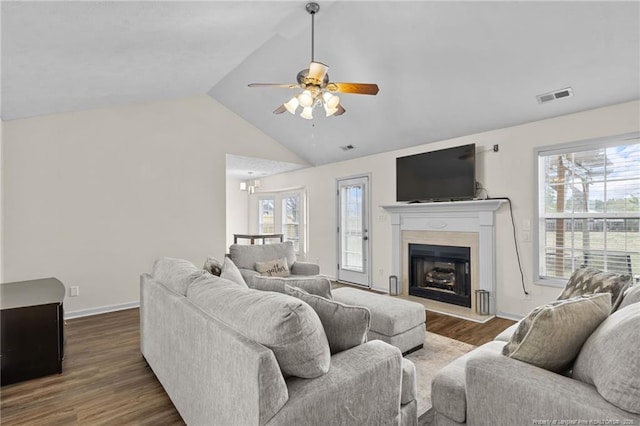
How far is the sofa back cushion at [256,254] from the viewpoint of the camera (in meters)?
4.30

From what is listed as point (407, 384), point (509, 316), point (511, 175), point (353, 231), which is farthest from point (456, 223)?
point (407, 384)

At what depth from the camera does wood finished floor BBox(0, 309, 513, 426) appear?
6.71ft

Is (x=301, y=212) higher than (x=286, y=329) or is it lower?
higher

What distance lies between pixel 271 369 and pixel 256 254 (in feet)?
10.8

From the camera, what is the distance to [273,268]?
4.30m

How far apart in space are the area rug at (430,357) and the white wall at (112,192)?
348 cm

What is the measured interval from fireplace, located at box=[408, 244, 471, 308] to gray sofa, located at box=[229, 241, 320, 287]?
156cm

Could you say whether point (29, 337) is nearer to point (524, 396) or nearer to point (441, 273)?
point (524, 396)

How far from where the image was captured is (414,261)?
16.5ft

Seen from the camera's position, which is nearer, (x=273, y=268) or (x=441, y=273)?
(x=273, y=268)

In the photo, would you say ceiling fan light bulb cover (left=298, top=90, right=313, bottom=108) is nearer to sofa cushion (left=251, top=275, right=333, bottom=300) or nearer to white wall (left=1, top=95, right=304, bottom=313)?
sofa cushion (left=251, top=275, right=333, bottom=300)

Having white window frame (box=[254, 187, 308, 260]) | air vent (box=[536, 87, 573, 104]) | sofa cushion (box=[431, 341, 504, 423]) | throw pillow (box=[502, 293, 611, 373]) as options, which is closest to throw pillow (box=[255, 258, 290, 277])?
white window frame (box=[254, 187, 308, 260])

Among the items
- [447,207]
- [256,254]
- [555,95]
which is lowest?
[256,254]

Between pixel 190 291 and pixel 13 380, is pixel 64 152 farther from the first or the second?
pixel 190 291
